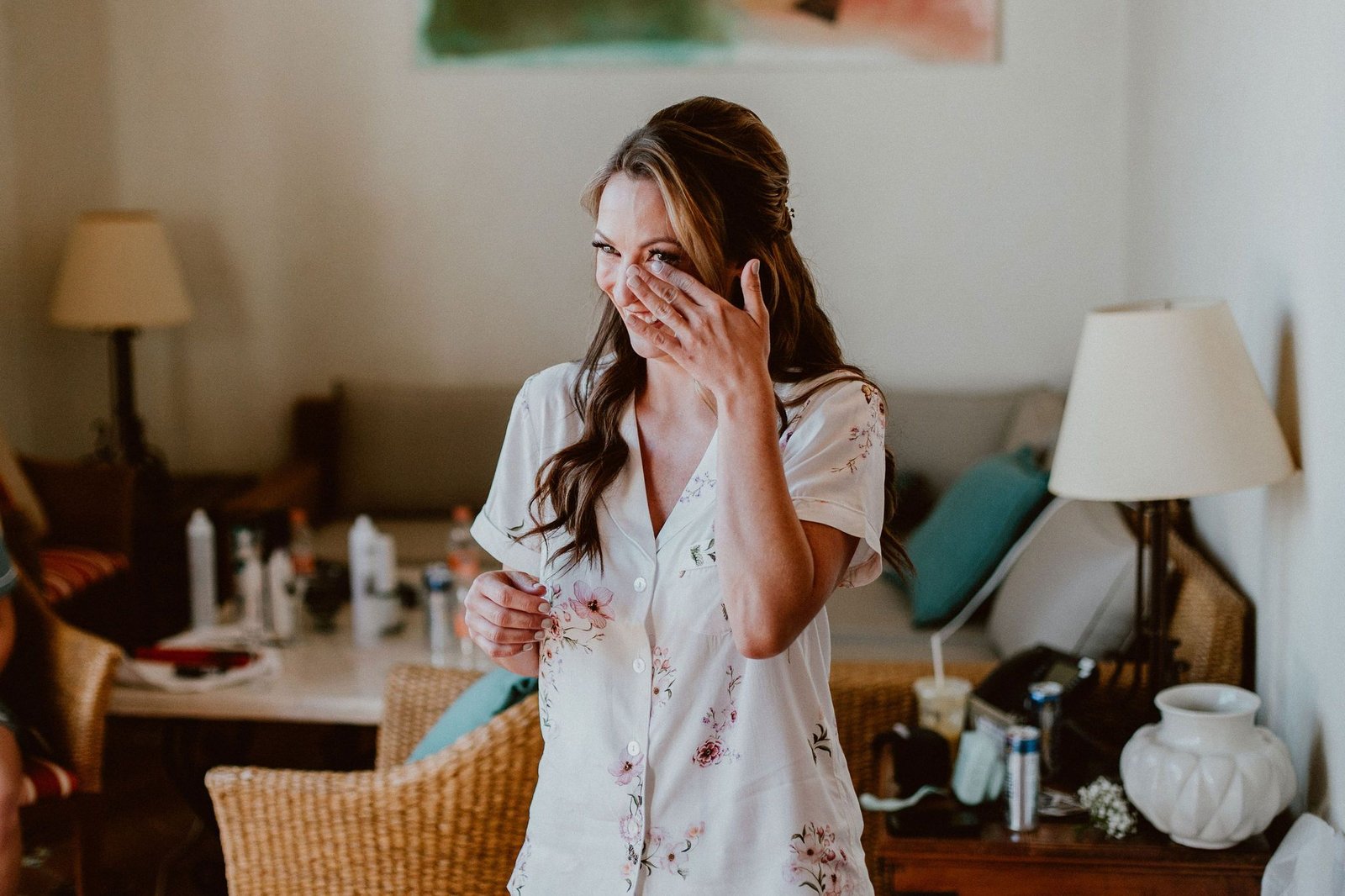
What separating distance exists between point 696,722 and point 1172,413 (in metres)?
1.05

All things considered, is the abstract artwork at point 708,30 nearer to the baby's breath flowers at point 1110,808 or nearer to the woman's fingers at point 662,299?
the baby's breath flowers at point 1110,808

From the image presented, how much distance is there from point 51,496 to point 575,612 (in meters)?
3.12

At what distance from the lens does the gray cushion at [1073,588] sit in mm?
2547

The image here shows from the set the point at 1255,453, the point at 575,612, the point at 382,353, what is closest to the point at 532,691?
the point at 575,612

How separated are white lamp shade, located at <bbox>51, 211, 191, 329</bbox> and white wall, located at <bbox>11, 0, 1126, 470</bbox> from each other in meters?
0.39

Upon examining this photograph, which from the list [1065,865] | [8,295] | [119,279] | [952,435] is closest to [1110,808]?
[1065,865]

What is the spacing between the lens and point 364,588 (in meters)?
3.04

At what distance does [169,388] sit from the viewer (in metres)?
4.66

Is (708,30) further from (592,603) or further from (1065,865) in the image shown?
(592,603)

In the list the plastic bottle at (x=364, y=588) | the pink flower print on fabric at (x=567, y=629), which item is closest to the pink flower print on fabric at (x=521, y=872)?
the pink flower print on fabric at (x=567, y=629)

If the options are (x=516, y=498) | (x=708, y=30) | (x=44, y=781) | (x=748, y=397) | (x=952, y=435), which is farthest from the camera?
(x=708, y=30)

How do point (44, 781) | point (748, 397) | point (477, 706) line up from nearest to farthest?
point (748, 397) < point (477, 706) < point (44, 781)

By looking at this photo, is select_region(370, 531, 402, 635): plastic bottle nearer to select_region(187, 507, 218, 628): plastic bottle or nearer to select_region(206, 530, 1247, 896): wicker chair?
select_region(187, 507, 218, 628): plastic bottle

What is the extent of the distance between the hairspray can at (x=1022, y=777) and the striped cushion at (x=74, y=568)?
2.57 m
